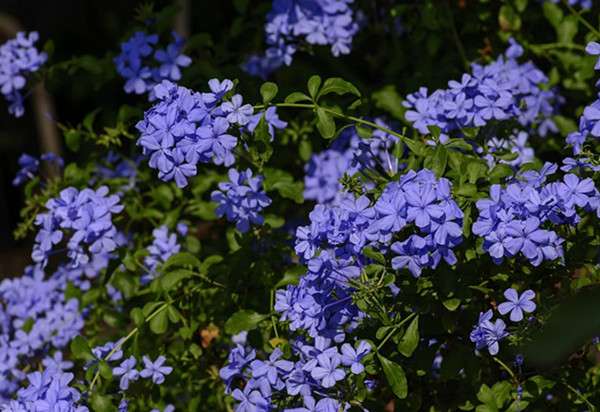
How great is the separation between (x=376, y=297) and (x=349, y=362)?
0.34 feet

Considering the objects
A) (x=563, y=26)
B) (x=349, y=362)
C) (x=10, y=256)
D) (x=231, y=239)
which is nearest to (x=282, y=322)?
(x=349, y=362)

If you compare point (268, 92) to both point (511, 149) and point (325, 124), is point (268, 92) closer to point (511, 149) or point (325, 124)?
point (325, 124)

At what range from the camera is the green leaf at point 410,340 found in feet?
4.45

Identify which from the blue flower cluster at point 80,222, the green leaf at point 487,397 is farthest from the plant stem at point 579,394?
the blue flower cluster at point 80,222

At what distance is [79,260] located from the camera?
1688 mm

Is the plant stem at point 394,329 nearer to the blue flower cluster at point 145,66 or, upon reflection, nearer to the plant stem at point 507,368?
the plant stem at point 507,368

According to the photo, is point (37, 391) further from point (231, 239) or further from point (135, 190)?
point (135, 190)

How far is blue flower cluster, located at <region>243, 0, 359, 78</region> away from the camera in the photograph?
79.0 inches

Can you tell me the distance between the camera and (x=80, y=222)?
1.64m

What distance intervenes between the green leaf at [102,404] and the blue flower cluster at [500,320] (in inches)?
23.6

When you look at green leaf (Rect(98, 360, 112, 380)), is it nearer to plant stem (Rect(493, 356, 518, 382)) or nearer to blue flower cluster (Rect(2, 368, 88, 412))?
blue flower cluster (Rect(2, 368, 88, 412))

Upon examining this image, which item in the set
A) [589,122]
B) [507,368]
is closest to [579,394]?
[507,368]

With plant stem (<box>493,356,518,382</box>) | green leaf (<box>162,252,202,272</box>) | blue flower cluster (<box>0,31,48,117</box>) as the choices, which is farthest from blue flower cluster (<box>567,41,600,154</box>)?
blue flower cluster (<box>0,31,48,117</box>)

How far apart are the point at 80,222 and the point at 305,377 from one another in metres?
0.53
